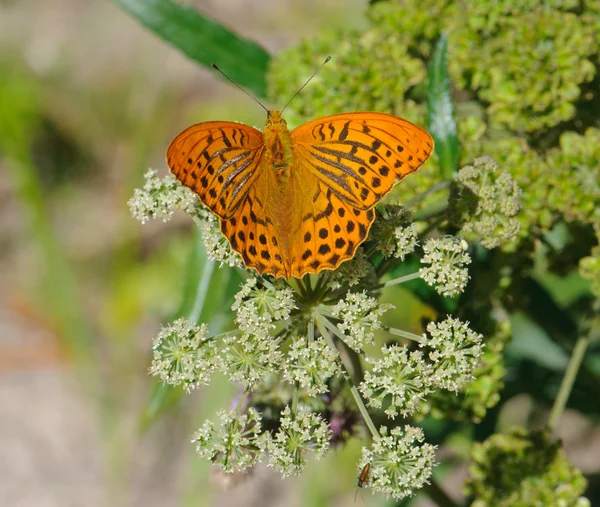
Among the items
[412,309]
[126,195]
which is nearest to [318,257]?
[412,309]

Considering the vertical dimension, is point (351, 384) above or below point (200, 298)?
below

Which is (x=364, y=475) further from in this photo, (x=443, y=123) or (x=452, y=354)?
(x=443, y=123)

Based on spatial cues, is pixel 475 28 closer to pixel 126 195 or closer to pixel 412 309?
pixel 412 309

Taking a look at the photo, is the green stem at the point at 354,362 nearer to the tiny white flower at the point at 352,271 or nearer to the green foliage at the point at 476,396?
the tiny white flower at the point at 352,271

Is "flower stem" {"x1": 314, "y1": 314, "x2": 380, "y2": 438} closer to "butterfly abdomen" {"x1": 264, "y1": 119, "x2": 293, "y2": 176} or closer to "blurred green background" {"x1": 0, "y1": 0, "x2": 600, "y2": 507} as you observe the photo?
"butterfly abdomen" {"x1": 264, "y1": 119, "x2": 293, "y2": 176}

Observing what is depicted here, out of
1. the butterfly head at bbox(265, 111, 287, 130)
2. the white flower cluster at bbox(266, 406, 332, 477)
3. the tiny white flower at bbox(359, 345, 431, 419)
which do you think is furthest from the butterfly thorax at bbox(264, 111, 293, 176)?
the white flower cluster at bbox(266, 406, 332, 477)

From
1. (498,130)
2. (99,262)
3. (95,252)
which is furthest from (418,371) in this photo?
(95,252)
